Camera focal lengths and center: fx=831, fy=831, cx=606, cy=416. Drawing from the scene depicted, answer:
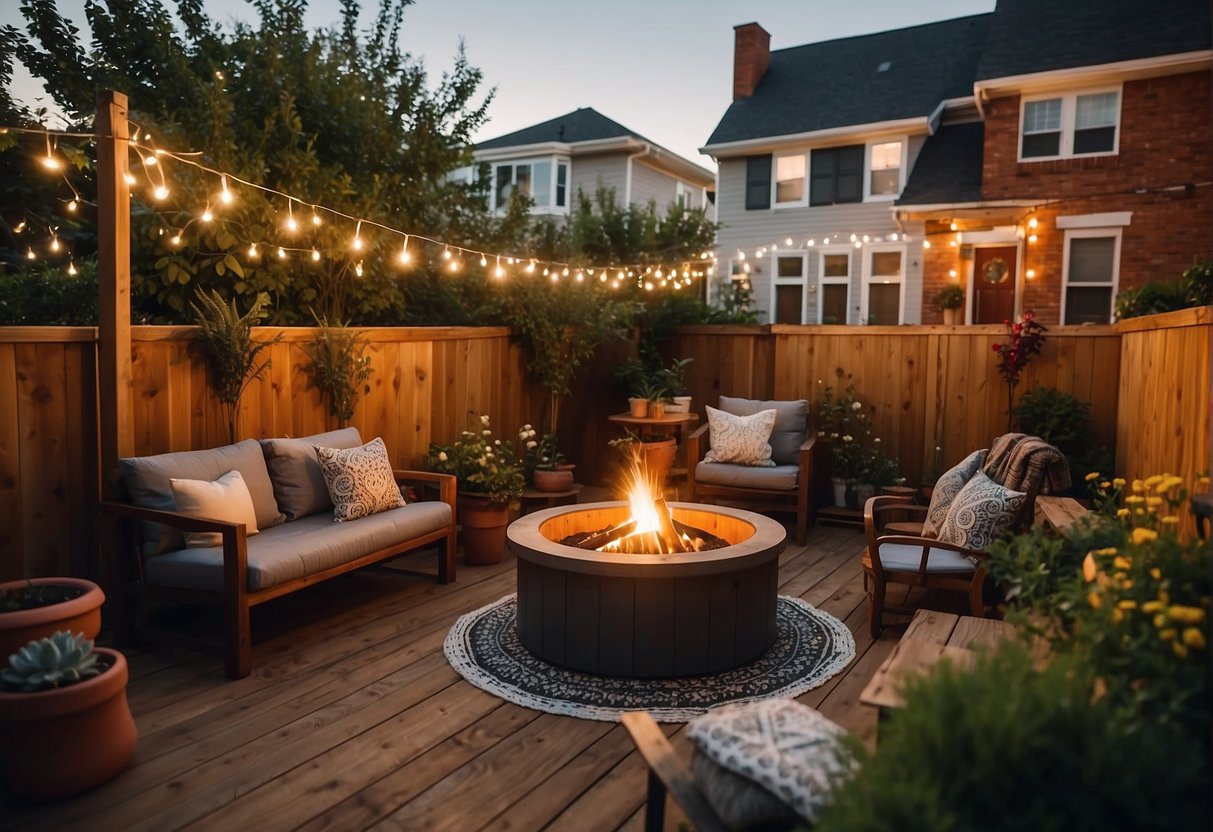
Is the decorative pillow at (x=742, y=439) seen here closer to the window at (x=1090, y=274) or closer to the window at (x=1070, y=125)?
the window at (x=1090, y=274)

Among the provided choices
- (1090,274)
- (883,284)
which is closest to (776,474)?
(1090,274)

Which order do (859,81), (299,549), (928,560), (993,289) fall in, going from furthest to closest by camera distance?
(859,81), (993,289), (928,560), (299,549)

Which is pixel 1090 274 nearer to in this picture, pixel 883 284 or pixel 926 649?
pixel 883 284

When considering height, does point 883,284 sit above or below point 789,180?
below

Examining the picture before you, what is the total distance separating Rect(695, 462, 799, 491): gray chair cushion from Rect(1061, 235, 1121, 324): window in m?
7.03

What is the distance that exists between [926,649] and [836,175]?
40.4 ft

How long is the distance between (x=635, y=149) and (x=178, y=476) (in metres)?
13.2

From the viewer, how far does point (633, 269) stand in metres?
7.77

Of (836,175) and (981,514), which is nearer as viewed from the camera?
(981,514)

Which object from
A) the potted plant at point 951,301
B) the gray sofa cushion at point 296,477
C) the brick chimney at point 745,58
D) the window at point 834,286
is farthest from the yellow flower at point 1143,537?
the brick chimney at point 745,58

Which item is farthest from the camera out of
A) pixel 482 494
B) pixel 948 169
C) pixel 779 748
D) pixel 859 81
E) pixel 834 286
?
pixel 859 81

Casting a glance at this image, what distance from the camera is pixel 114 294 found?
3.67 metres

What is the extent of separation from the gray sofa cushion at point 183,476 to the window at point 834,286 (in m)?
10.7

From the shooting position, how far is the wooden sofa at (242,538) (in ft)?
11.0
